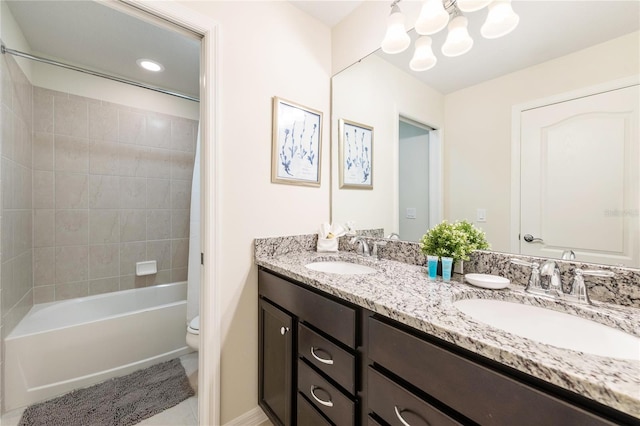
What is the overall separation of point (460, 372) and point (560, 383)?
0.18 meters

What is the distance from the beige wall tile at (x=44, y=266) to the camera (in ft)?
6.49

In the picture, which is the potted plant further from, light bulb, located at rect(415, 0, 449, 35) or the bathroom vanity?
light bulb, located at rect(415, 0, 449, 35)

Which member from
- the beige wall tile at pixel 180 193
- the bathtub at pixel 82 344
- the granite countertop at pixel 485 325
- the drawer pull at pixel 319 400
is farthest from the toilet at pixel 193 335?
the beige wall tile at pixel 180 193

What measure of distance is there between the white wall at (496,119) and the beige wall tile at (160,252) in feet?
8.37

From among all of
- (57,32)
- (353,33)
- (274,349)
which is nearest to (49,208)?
(57,32)

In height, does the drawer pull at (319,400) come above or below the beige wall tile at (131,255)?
below

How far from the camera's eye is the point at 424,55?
130 centimetres

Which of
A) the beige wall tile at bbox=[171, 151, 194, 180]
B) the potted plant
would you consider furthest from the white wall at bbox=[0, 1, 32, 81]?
the potted plant

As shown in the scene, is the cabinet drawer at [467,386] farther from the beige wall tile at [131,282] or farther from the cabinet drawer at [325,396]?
the beige wall tile at [131,282]

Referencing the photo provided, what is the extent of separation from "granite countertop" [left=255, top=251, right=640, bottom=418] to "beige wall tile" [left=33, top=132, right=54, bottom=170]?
2138mm

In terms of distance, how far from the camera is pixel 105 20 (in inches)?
63.6

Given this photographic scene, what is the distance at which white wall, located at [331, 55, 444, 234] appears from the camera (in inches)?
55.0

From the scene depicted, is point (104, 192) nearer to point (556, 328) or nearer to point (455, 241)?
point (455, 241)

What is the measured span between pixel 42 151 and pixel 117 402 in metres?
1.92
